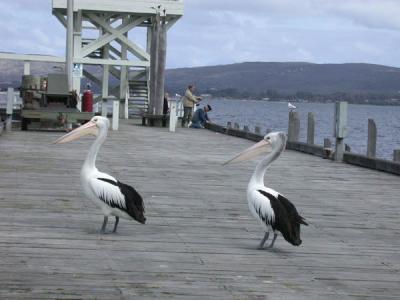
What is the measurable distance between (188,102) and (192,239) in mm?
27397

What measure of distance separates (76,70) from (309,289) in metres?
29.6

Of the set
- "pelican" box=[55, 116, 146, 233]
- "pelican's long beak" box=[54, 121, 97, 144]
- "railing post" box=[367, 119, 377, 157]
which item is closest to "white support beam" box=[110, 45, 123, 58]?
"railing post" box=[367, 119, 377, 157]

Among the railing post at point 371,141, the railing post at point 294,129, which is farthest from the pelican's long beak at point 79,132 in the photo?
the railing post at point 294,129

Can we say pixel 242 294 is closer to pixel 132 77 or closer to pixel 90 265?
pixel 90 265

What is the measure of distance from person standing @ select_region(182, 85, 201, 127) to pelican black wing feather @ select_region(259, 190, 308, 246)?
2755cm

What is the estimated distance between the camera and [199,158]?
20.6 meters

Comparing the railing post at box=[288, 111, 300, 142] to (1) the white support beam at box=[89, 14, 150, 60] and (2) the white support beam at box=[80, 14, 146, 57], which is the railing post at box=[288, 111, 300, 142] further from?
(1) the white support beam at box=[89, 14, 150, 60]

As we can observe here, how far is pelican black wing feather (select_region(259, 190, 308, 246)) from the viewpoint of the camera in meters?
8.71

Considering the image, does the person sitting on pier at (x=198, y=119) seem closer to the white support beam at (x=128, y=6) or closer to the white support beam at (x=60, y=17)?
the white support beam at (x=128, y=6)

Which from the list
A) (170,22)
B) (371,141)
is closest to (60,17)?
(170,22)

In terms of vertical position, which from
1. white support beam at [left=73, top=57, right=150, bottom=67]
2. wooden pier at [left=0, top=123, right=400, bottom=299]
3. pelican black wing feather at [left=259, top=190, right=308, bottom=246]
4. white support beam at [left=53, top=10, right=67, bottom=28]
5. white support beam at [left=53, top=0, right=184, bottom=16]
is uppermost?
white support beam at [left=53, top=0, right=184, bottom=16]

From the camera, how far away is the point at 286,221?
28.8ft

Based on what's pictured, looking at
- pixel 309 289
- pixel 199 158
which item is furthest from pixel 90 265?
pixel 199 158

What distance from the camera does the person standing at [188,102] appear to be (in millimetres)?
36625
